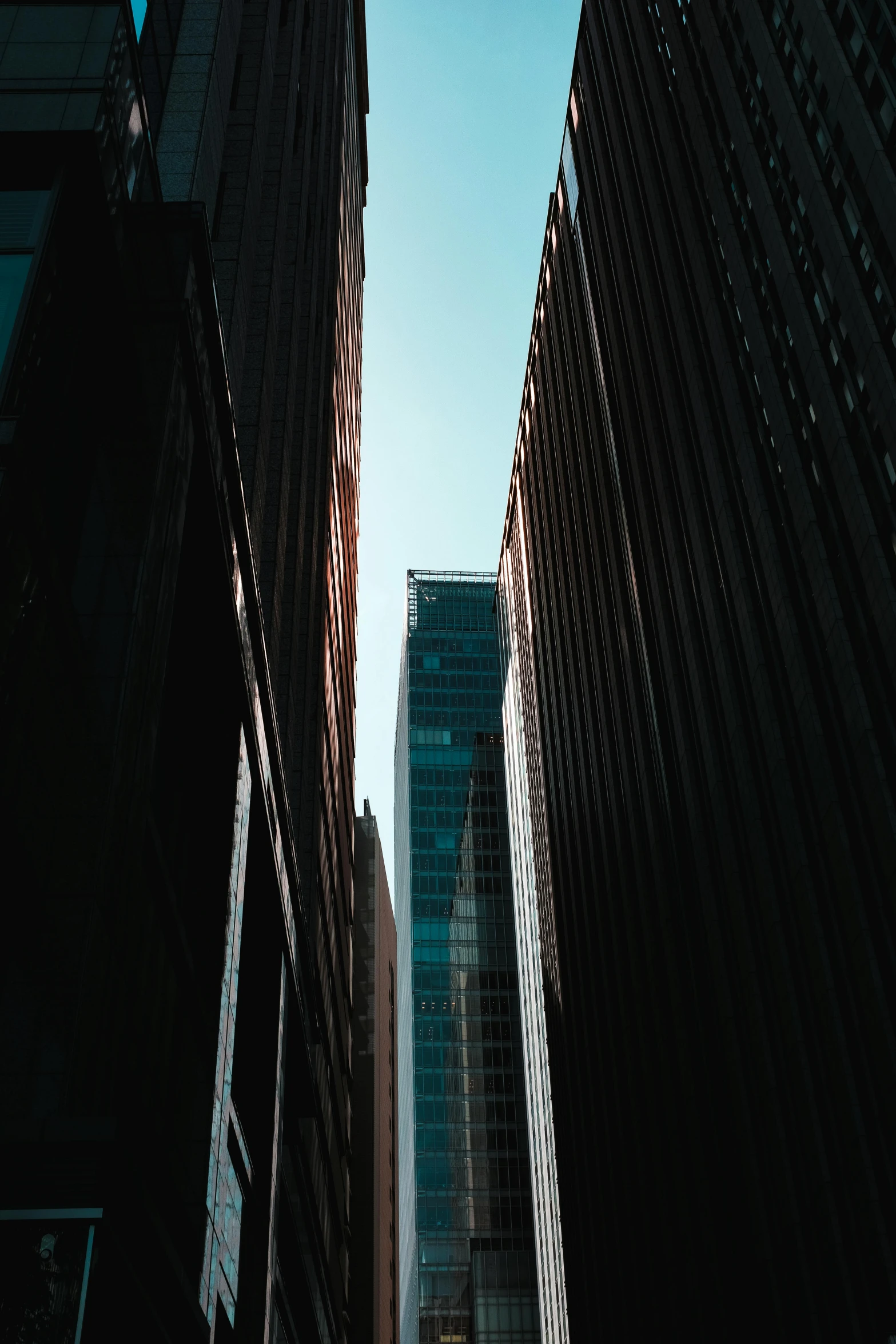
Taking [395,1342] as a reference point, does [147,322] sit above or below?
above

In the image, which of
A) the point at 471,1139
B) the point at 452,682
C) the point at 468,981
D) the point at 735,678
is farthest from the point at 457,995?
the point at 735,678

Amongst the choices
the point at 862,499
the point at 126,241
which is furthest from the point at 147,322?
the point at 862,499

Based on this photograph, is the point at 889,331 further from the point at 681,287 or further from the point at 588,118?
the point at 588,118

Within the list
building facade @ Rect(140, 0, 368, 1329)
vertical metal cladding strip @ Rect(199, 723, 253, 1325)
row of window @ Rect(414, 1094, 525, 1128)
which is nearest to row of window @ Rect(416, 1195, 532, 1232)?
row of window @ Rect(414, 1094, 525, 1128)

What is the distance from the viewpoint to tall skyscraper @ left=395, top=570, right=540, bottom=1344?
373 ft

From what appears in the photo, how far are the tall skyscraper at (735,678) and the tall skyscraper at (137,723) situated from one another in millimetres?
15634

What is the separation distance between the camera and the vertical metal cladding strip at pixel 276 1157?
27438 mm

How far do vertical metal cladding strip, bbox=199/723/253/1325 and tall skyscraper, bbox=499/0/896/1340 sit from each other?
1714 cm

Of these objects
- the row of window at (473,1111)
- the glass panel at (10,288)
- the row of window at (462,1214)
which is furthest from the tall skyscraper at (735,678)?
the row of window at (473,1111)

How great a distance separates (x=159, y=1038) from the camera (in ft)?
60.5

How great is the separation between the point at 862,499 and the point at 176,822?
22502mm

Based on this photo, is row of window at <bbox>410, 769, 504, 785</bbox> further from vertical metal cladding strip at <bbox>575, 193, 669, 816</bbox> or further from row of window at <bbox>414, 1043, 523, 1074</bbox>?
vertical metal cladding strip at <bbox>575, 193, 669, 816</bbox>

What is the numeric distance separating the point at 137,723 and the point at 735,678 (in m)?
32.2

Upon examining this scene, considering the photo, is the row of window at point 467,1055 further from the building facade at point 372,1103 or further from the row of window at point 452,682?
the row of window at point 452,682
